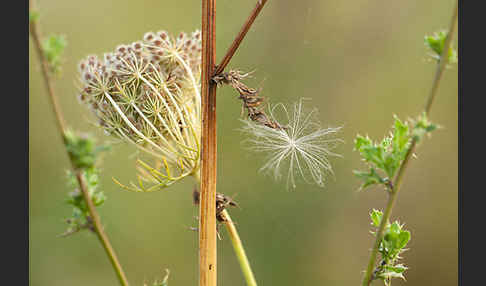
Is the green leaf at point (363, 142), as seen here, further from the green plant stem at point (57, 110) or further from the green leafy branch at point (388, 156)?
the green plant stem at point (57, 110)

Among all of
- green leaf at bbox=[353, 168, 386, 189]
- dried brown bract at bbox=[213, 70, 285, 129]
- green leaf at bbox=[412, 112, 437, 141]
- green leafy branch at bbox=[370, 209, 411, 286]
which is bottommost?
green leafy branch at bbox=[370, 209, 411, 286]

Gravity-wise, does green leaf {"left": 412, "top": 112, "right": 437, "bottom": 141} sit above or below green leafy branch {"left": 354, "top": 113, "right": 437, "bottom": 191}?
above

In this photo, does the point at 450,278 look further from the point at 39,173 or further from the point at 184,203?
the point at 39,173

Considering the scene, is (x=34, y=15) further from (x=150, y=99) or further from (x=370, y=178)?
(x=370, y=178)

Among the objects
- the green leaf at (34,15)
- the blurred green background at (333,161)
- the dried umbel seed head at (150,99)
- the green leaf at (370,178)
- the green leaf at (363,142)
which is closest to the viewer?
the green leaf at (34,15)

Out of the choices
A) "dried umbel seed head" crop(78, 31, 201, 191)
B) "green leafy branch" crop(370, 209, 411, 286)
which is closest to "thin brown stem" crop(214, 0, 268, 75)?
"dried umbel seed head" crop(78, 31, 201, 191)

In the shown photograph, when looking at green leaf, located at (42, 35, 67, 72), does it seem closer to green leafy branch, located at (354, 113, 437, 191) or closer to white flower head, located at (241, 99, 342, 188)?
green leafy branch, located at (354, 113, 437, 191)

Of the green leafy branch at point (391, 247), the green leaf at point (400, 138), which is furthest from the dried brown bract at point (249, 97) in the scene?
the green leafy branch at point (391, 247)
